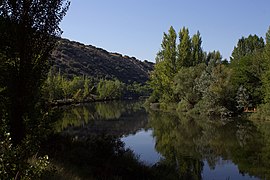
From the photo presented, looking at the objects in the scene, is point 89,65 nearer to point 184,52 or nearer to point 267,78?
point 184,52

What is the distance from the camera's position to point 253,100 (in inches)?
1681

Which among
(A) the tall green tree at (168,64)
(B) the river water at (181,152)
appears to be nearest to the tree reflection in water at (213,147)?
(B) the river water at (181,152)

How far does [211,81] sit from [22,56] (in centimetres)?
3756

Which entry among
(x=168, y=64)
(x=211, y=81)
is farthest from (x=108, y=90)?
(x=211, y=81)

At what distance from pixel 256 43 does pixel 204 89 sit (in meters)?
47.4

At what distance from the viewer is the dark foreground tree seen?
6090 mm

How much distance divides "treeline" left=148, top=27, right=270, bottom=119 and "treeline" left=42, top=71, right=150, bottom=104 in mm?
16683

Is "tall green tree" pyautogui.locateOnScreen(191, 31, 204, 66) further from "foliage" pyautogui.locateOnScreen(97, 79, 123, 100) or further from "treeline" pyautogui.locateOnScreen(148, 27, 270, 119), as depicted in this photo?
"foliage" pyautogui.locateOnScreen(97, 79, 123, 100)

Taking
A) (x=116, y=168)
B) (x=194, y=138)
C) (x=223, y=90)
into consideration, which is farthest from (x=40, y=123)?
(x=223, y=90)

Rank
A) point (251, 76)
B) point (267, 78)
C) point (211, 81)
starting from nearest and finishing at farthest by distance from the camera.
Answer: point (267, 78)
point (211, 81)
point (251, 76)

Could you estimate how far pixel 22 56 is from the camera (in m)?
6.34

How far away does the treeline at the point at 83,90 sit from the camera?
194 ft

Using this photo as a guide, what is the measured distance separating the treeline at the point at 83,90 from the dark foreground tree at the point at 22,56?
33274 millimetres

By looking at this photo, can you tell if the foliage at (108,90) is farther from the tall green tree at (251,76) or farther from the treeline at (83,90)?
the tall green tree at (251,76)
